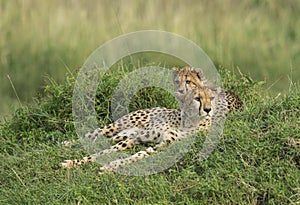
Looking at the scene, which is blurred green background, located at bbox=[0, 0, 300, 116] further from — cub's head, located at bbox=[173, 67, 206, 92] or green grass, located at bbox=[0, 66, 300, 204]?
cub's head, located at bbox=[173, 67, 206, 92]

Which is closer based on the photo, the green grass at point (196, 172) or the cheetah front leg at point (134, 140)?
the green grass at point (196, 172)

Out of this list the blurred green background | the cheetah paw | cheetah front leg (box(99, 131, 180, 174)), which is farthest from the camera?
the blurred green background

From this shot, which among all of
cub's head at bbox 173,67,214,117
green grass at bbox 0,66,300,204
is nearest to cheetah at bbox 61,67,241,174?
cub's head at bbox 173,67,214,117

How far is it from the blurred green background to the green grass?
1448mm

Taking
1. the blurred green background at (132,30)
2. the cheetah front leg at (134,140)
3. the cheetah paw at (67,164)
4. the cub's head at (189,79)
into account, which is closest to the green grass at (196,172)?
the cheetah paw at (67,164)

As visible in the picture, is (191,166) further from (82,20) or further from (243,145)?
(82,20)

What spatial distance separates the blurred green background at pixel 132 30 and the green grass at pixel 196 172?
145cm

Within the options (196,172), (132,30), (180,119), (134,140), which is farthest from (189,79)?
(132,30)

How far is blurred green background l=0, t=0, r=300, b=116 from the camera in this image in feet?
24.7

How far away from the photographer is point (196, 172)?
5.01 metres

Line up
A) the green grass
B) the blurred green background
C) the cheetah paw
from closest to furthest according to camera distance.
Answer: the green grass, the cheetah paw, the blurred green background

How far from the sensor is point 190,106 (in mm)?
5723

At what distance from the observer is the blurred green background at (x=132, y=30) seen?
7.52 m

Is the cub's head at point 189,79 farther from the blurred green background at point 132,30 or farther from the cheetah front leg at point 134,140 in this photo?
the blurred green background at point 132,30
